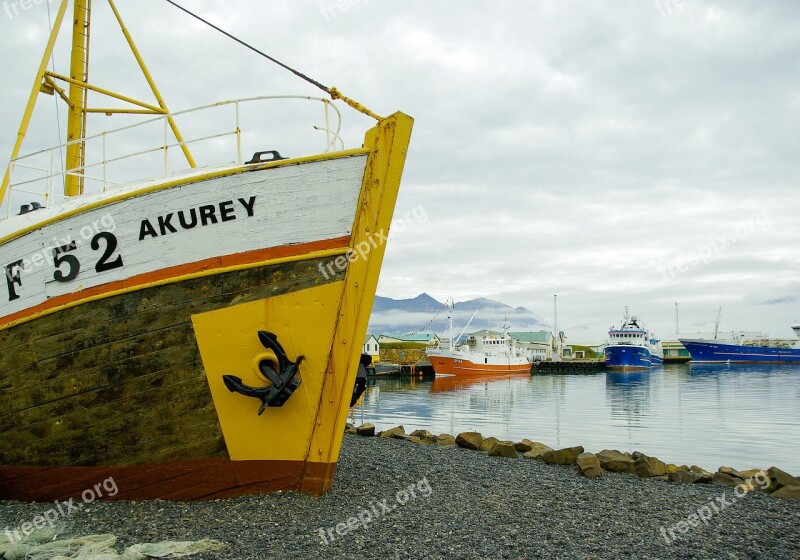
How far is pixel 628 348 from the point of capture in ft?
254

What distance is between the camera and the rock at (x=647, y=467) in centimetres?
951

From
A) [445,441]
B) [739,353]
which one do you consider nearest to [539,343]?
[739,353]

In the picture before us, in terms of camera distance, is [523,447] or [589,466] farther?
[523,447]

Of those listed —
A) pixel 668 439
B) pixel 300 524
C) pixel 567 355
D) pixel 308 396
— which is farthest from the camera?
pixel 567 355

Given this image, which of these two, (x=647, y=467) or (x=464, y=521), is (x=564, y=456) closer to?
(x=647, y=467)

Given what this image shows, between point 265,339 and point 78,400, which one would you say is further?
point 78,400

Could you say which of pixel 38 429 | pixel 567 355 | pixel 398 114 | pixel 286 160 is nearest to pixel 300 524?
pixel 38 429

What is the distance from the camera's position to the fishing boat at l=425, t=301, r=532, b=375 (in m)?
62.9

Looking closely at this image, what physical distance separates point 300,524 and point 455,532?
1549mm

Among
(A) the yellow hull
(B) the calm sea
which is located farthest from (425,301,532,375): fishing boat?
(A) the yellow hull

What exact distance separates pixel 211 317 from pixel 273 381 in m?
0.94

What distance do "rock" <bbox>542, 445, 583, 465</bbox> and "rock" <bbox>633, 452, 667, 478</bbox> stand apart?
0.92m

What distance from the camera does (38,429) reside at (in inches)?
265

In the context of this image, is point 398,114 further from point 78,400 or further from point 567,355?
point 567,355
